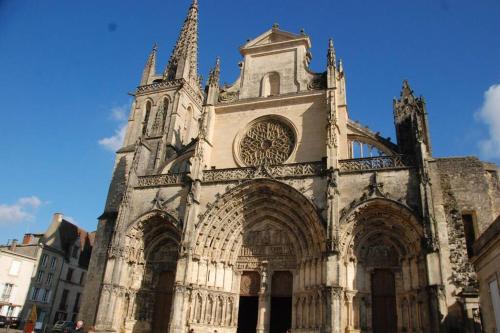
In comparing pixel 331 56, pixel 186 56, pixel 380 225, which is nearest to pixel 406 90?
pixel 331 56

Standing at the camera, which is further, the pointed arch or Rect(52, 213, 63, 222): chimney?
Rect(52, 213, 63, 222): chimney

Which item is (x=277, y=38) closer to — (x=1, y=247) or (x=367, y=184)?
(x=367, y=184)

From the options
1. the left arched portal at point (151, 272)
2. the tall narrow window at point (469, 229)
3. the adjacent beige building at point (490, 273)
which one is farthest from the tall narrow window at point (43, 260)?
the adjacent beige building at point (490, 273)

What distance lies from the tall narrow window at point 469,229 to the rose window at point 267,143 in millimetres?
6622

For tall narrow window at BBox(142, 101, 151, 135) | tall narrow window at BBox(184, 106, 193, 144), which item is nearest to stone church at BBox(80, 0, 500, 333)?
tall narrow window at BBox(142, 101, 151, 135)

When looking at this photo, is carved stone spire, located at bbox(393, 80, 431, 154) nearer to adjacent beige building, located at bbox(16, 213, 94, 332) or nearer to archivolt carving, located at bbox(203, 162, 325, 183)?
archivolt carving, located at bbox(203, 162, 325, 183)

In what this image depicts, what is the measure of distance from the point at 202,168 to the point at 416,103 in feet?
27.8

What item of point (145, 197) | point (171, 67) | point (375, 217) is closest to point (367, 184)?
point (375, 217)

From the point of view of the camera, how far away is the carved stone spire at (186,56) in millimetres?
22312

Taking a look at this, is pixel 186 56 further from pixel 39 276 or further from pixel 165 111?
pixel 39 276

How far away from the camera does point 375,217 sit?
533 inches

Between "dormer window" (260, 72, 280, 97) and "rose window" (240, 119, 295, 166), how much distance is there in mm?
1457

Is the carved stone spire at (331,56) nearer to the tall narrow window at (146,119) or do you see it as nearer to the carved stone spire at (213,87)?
the carved stone spire at (213,87)

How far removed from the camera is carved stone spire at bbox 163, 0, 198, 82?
22.3m
